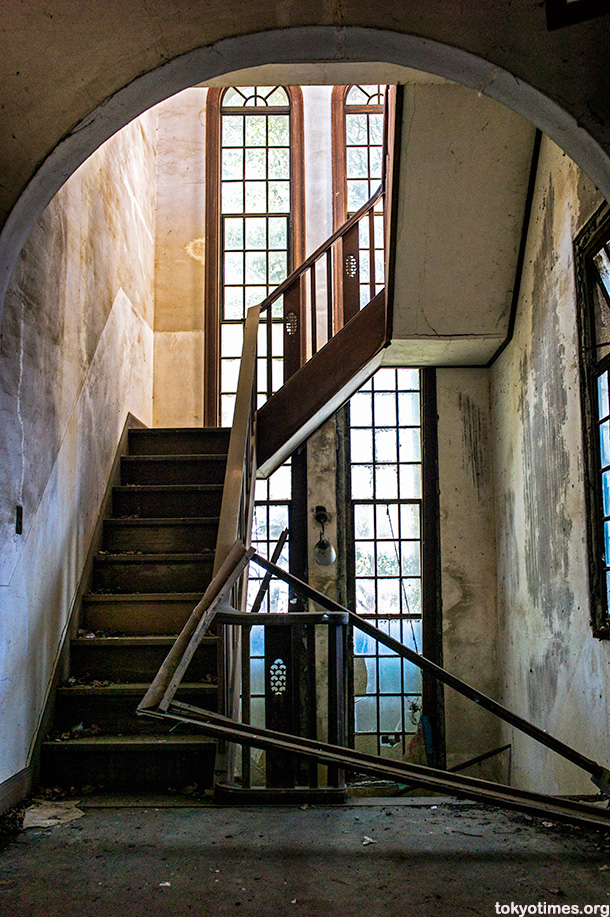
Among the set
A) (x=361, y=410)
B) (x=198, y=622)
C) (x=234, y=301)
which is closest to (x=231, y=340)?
(x=234, y=301)

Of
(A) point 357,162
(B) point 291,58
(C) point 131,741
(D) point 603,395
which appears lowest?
(C) point 131,741

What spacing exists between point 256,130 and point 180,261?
5.19 ft

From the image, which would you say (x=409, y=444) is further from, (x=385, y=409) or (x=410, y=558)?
(x=410, y=558)

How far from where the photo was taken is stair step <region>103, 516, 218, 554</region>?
193 inches

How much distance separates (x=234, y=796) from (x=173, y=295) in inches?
207

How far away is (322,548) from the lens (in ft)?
21.5

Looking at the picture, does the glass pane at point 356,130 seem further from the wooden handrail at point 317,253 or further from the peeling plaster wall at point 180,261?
the wooden handrail at point 317,253

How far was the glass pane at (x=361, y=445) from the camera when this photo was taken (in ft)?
22.4

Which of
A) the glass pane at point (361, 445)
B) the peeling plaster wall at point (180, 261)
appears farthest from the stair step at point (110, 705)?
the peeling plaster wall at point (180, 261)

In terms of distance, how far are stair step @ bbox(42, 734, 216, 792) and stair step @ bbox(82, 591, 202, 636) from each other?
2.77 feet

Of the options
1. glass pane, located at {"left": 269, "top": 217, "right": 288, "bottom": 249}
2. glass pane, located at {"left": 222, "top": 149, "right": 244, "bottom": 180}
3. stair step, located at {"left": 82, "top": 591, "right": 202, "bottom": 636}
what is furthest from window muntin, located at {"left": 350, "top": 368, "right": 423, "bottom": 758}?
glass pane, located at {"left": 222, "top": 149, "right": 244, "bottom": 180}

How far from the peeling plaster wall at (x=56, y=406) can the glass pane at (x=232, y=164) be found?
1.68m

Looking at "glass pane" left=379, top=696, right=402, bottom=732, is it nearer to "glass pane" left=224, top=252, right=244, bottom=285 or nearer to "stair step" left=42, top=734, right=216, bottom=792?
"stair step" left=42, top=734, right=216, bottom=792

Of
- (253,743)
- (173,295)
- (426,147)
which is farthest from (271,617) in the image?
(173,295)
